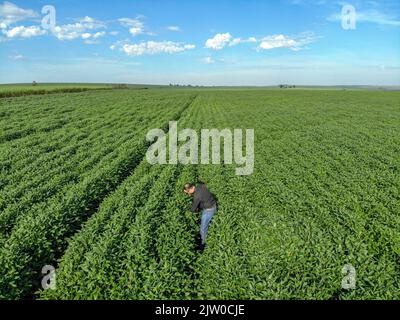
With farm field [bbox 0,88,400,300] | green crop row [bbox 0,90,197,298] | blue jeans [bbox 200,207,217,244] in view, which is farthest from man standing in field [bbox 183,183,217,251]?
green crop row [bbox 0,90,197,298]

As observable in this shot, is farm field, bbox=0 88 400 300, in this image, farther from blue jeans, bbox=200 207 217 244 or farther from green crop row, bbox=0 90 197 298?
blue jeans, bbox=200 207 217 244

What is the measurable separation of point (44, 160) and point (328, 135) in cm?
2074

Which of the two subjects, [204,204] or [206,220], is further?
[204,204]

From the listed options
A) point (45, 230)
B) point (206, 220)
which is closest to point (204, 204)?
point (206, 220)

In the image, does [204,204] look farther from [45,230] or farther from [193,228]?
[45,230]

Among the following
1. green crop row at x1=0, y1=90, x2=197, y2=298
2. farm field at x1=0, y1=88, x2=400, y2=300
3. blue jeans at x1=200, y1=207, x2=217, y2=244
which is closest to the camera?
farm field at x1=0, y1=88, x2=400, y2=300

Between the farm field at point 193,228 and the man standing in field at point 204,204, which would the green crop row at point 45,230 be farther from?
the man standing in field at point 204,204

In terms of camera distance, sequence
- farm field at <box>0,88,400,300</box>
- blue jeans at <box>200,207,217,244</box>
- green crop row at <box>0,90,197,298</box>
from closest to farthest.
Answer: farm field at <box>0,88,400,300</box>
green crop row at <box>0,90,197,298</box>
blue jeans at <box>200,207,217,244</box>

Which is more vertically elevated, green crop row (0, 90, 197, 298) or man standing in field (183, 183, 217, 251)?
man standing in field (183, 183, 217, 251)

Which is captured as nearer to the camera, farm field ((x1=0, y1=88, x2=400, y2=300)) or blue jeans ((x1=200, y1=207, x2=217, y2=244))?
farm field ((x1=0, y1=88, x2=400, y2=300))

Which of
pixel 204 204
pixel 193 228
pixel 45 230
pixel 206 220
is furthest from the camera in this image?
pixel 193 228

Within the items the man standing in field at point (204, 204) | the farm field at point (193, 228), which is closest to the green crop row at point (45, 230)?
the farm field at point (193, 228)

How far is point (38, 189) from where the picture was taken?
13.4 m
